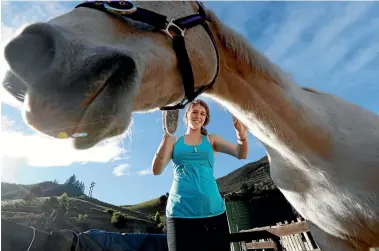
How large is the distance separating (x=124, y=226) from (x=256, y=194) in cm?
3507

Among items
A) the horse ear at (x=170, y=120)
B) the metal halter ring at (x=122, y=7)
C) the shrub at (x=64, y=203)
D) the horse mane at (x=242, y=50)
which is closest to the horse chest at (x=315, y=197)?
the horse mane at (x=242, y=50)

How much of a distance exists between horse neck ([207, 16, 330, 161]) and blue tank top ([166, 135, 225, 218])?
694mm

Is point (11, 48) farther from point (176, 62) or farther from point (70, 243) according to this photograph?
point (70, 243)

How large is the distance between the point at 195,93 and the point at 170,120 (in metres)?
0.60

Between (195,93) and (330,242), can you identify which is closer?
(195,93)

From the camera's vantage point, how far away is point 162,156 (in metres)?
2.56

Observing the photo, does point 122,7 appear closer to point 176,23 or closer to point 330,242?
point 176,23

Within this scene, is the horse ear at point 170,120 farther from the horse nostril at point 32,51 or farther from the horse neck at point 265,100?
the horse nostril at point 32,51

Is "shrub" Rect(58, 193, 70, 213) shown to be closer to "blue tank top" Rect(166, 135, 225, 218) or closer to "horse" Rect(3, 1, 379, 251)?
"blue tank top" Rect(166, 135, 225, 218)

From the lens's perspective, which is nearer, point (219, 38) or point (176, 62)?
point (176, 62)

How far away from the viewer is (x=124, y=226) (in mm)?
43562

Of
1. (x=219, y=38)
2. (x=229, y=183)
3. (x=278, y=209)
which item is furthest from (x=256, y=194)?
(x=219, y=38)

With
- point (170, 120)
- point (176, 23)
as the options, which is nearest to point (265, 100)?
point (170, 120)

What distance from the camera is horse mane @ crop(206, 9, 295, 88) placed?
A: 1.86 m
